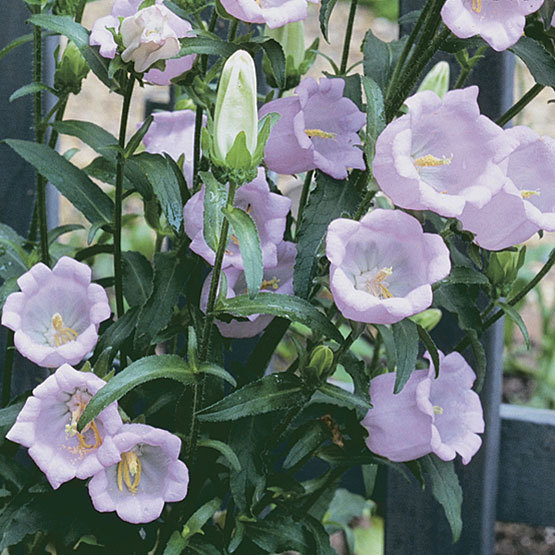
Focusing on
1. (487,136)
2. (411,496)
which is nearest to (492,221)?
(487,136)

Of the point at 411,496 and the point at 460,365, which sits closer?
the point at 460,365

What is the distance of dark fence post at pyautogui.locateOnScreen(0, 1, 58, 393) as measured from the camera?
105 cm

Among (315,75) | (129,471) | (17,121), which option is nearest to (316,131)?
(129,471)

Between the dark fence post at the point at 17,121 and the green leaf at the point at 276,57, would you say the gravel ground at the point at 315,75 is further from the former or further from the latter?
the green leaf at the point at 276,57

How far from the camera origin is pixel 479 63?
1.02 metres

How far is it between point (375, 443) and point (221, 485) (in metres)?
0.15

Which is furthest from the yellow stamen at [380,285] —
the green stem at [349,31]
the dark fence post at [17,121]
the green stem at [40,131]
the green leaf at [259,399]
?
the dark fence post at [17,121]

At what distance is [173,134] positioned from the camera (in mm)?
868

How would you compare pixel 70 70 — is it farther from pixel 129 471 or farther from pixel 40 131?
pixel 129 471

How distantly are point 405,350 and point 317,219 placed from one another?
124 mm

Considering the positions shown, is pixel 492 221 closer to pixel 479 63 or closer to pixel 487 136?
pixel 487 136

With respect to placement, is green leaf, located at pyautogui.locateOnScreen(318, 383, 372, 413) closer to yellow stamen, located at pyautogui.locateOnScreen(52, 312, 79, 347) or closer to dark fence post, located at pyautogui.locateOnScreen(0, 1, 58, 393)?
yellow stamen, located at pyautogui.locateOnScreen(52, 312, 79, 347)

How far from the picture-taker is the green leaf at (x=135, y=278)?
0.86 m

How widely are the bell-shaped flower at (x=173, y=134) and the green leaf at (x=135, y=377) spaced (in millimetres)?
248
